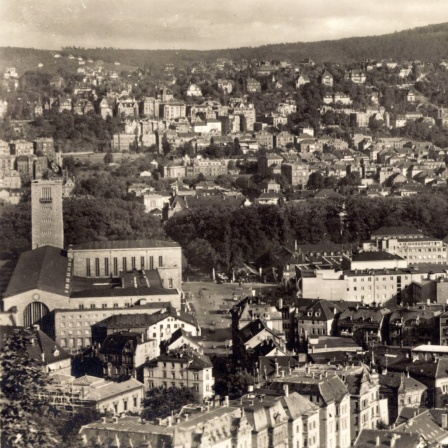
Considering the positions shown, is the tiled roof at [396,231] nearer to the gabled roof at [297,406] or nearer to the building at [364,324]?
the building at [364,324]

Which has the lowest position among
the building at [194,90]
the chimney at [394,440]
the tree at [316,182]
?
the chimney at [394,440]

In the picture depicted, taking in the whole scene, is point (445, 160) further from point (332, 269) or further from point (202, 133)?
point (332, 269)

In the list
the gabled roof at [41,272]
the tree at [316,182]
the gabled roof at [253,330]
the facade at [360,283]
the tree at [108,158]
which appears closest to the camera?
the gabled roof at [253,330]

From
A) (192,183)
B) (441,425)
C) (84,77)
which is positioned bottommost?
(441,425)

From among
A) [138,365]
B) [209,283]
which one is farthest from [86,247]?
[138,365]

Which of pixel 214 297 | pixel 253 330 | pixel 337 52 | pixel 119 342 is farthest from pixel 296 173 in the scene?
pixel 337 52

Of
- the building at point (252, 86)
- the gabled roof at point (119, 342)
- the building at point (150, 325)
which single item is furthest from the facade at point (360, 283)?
the building at point (252, 86)

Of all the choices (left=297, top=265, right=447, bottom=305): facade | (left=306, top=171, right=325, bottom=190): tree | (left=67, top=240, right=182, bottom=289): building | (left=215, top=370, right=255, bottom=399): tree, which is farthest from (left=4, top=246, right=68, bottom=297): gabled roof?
(left=306, top=171, right=325, bottom=190): tree
